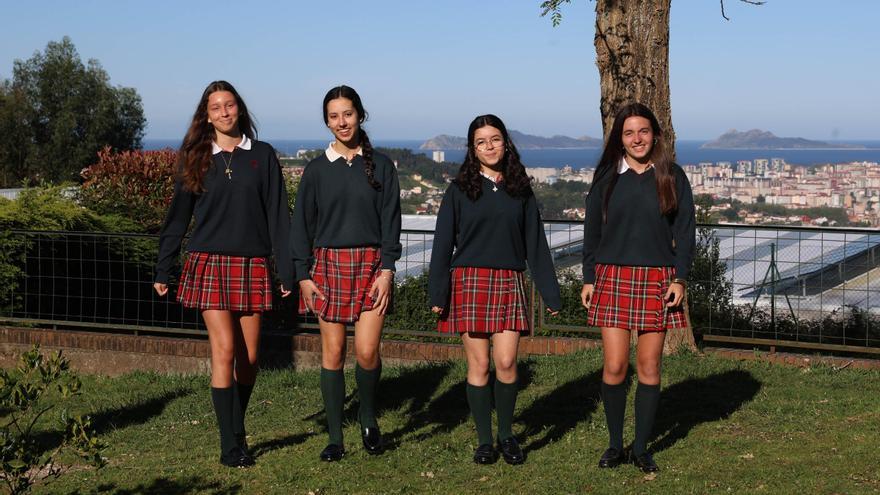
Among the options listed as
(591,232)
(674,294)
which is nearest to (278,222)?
(591,232)

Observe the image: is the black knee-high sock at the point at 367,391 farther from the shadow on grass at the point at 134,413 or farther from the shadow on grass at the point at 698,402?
the shadow on grass at the point at 134,413

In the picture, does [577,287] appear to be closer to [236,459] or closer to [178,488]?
[236,459]

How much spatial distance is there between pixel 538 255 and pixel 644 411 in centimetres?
96

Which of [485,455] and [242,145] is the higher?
[242,145]

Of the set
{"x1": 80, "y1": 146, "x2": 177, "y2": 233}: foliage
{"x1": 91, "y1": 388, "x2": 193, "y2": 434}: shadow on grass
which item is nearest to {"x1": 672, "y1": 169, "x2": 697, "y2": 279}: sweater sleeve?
{"x1": 91, "y1": 388, "x2": 193, "y2": 434}: shadow on grass

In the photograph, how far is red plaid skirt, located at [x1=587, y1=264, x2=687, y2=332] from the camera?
5.70 meters

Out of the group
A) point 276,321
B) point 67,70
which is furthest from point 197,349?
point 67,70

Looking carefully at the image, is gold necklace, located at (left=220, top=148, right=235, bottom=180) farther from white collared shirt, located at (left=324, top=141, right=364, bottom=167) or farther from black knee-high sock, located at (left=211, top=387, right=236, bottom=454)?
black knee-high sock, located at (left=211, top=387, right=236, bottom=454)

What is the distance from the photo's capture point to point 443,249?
5945mm

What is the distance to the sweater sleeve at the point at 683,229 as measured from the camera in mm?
5688

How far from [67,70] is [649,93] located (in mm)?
37157

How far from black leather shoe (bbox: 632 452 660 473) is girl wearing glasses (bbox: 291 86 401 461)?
4.90ft

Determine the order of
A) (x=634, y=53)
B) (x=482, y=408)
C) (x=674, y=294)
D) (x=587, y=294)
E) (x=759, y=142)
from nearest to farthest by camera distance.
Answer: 1. (x=674, y=294)
2. (x=587, y=294)
3. (x=482, y=408)
4. (x=634, y=53)
5. (x=759, y=142)

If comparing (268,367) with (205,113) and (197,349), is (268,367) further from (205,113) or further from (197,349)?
(205,113)
